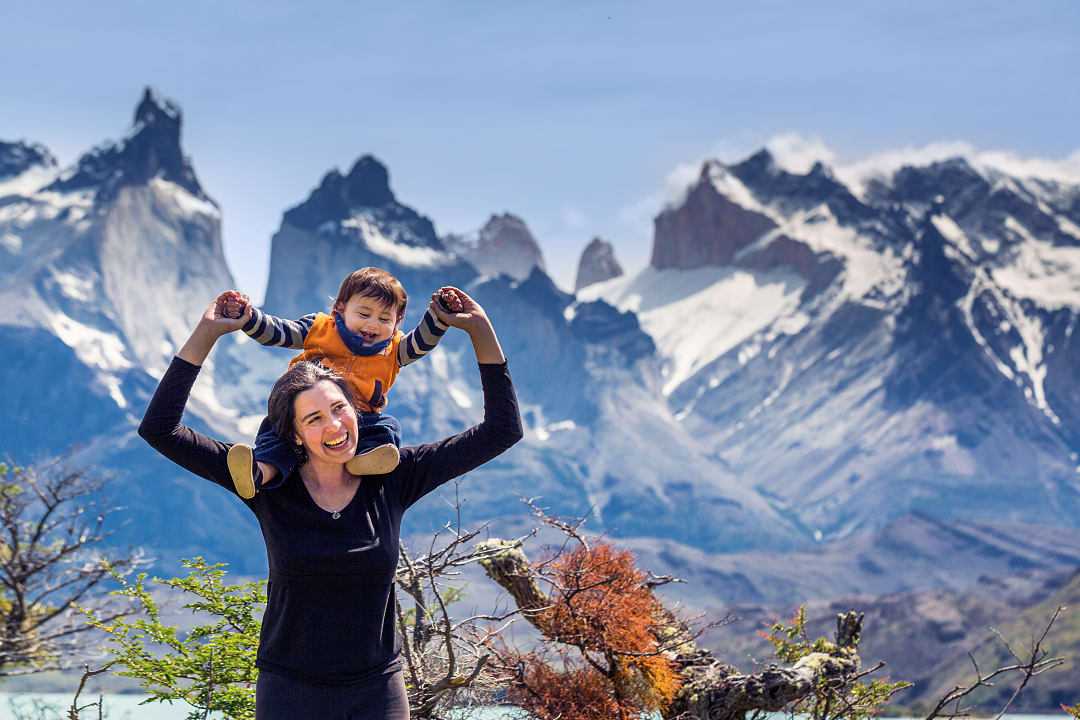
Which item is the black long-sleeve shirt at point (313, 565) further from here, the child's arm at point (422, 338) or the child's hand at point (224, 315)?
the child's arm at point (422, 338)

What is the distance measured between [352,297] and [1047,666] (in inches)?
283

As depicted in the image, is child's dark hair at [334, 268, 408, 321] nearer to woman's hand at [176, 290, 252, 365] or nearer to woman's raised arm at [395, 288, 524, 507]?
woman's raised arm at [395, 288, 524, 507]

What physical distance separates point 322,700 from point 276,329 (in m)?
1.67

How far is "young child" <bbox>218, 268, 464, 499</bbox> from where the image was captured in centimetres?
632

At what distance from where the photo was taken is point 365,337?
6699 millimetres

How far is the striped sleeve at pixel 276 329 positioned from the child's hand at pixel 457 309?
680mm

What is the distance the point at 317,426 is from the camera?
592cm

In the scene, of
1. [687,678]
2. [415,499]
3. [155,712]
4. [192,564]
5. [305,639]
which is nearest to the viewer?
[305,639]

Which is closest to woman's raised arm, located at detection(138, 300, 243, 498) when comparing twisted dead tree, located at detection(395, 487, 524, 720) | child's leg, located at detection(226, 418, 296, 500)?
child's leg, located at detection(226, 418, 296, 500)

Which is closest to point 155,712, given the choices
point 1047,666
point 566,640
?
point 566,640

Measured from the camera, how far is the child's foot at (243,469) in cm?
575

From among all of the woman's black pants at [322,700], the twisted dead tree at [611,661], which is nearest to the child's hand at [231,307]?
the woman's black pants at [322,700]

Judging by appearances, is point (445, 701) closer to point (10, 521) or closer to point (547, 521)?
point (547, 521)

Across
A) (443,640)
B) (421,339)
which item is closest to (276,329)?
(421,339)
